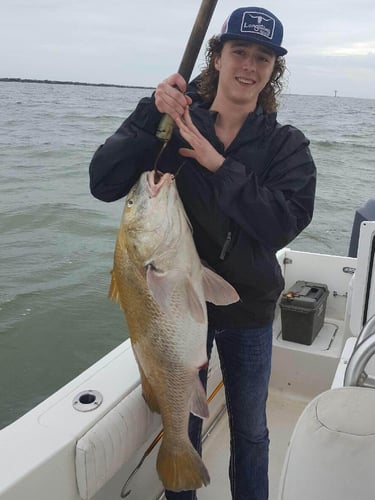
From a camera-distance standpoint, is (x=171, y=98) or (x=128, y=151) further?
(x=128, y=151)

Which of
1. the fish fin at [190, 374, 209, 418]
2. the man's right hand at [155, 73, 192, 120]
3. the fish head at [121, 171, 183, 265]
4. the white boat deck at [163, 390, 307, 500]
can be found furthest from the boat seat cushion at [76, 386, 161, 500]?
the man's right hand at [155, 73, 192, 120]

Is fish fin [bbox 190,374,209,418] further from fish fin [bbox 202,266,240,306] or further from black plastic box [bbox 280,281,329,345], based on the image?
black plastic box [bbox 280,281,329,345]

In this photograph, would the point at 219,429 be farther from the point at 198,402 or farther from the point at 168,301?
the point at 168,301

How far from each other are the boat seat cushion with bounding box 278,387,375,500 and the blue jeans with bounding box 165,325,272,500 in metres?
0.81

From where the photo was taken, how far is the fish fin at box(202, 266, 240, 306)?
200 cm

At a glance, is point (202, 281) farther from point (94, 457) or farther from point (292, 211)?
point (94, 457)

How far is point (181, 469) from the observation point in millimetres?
2176

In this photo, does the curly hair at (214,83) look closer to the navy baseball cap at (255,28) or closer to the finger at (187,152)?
the navy baseball cap at (255,28)

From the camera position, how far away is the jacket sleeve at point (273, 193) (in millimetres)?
1894

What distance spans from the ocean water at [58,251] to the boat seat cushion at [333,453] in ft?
5.24

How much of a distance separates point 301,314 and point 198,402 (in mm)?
2056

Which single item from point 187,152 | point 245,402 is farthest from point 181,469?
point 187,152

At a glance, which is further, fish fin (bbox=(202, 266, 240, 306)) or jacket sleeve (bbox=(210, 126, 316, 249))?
fish fin (bbox=(202, 266, 240, 306))

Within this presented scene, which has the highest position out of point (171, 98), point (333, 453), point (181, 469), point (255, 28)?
point (255, 28)
